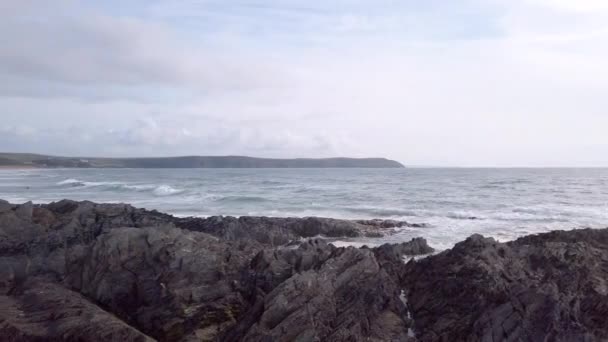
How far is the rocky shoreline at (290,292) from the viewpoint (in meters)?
10.2

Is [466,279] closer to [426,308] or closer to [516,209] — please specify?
[426,308]

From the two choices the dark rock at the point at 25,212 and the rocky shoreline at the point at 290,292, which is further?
the dark rock at the point at 25,212

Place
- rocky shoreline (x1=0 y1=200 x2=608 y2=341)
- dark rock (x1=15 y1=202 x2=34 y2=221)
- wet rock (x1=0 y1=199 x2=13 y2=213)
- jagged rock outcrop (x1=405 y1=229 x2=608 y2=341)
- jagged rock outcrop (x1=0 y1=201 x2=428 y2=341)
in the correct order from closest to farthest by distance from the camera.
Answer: jagged rock outcrop (x1=405 y1=229 x2=608 y2=341) → rocky shoreline (x1=0 y1=200 x2=608 y2=341) → jagged rock outcrop (x1=0 y1=201 x2=428 y2=341) → dark rock (x1=15 y1=202 x2=34 y2=221) → wet rock (x1=0 y1=199 x2=13 y2=213)

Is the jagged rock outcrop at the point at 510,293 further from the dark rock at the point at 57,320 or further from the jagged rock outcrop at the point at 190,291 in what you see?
the dark rock at the point at 57,320

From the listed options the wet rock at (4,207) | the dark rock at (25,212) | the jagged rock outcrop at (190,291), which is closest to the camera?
the jagged rock outcrop at (190,291)

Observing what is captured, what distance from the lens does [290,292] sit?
10.8 m

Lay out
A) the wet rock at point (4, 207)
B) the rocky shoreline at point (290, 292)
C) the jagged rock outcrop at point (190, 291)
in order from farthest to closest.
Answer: the wet rock at point (4, 207) → the jagged rock outcrop at point (190, 291) → the rocky shoreline at point (290, 292)

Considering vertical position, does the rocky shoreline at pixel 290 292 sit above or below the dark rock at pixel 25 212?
below

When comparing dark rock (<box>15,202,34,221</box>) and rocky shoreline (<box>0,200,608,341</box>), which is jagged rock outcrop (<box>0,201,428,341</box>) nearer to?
rocky shoreline (<box>0,200,608,341</box>)

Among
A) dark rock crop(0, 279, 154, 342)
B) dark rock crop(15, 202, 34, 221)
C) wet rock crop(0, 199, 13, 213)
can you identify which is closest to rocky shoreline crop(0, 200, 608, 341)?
dark rock crop(0, 279, 154, 342)

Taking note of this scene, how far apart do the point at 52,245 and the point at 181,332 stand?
6.96 meters

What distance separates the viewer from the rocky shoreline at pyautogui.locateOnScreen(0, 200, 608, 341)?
10180mm

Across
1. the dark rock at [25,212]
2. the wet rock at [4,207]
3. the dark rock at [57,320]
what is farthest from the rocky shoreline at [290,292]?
the wet rock at [4,207]

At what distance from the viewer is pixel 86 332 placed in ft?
33.8
